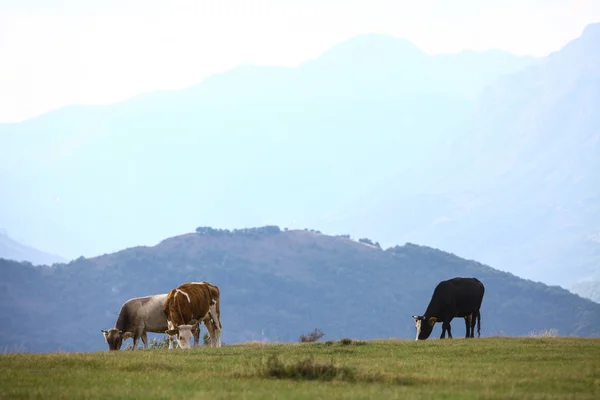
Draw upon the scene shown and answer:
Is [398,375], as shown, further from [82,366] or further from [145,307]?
[145,307]

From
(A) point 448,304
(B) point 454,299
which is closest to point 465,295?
(B) point 454,299

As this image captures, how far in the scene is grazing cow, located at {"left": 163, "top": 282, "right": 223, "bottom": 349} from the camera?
1240 inches

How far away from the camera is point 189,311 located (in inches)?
1292

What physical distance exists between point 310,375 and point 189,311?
478 inches

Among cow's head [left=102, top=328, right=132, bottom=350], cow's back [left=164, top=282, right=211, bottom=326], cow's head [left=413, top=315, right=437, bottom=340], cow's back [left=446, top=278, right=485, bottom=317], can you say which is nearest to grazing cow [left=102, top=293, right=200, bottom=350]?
cow's head [left=102, top=328, right=132, bottom=350]

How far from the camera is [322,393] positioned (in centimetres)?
1864

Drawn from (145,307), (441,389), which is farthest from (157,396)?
(145,307)

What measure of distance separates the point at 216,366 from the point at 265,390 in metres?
4.47

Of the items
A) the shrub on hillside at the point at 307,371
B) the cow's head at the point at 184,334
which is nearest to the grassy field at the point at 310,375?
the shrub on hillside at the point at 307,371

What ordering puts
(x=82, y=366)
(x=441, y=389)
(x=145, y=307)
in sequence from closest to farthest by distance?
(x=441, y=389) < (x=82, y=366) < (x=145, y=307)

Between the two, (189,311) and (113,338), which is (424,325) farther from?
(113,338)

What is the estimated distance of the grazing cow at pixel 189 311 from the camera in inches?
1240

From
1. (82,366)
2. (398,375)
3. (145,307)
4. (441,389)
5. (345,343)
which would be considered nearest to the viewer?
(441,389)

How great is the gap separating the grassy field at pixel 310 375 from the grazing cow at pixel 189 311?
3.43m
